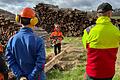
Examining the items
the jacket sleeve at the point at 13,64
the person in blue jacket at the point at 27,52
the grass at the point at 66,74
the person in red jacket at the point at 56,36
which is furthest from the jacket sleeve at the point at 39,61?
the person in red jacket at the point at 56,36

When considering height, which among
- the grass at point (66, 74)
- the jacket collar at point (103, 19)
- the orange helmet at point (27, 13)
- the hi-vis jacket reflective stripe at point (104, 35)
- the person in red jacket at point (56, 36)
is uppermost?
the orange helmet at point (27, 13)

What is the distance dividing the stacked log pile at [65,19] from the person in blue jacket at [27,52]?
84.0 feet

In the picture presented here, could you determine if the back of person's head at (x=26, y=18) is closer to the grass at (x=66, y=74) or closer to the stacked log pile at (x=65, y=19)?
the grass at (x=66, y=74)

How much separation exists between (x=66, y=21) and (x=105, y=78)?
26.7m

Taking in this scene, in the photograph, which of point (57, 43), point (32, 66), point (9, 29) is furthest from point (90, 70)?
point (9, 29)

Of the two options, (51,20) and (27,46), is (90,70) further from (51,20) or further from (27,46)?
(51,20)

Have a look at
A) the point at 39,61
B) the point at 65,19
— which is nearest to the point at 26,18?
the point at 39,61

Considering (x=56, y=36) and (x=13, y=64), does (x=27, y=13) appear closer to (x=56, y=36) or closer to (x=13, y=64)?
(x=13, y=64)

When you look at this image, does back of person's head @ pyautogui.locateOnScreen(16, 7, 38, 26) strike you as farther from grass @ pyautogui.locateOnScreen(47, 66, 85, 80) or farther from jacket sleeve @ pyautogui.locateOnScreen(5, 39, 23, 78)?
grass @ pyautogui.locateOnScreen(47, 66, 85, 80)

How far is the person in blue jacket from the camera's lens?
5605 mm

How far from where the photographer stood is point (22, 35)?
18.8ft

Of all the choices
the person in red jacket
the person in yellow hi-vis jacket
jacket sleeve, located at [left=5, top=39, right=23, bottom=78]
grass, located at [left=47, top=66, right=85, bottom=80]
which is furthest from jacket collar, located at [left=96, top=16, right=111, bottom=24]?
the person in red jacket

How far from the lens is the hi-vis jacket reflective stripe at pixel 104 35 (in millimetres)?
6137

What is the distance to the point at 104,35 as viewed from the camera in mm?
6148
